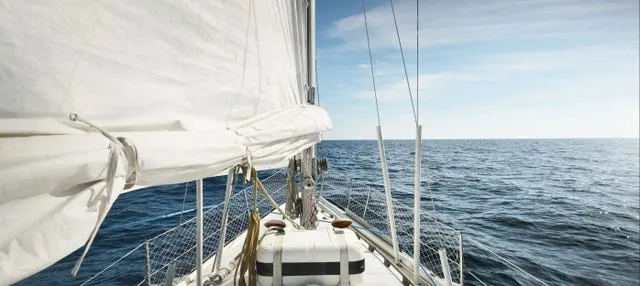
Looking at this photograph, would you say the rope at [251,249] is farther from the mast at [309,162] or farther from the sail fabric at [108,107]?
the mast at [309,162]

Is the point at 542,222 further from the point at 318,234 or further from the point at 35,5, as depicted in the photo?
the point at 35,5

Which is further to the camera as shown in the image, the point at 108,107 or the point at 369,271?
the point at 369,271

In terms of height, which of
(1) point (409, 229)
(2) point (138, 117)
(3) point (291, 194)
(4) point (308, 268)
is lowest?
(1) point (409, 229)

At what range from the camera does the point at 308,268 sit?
2.73m

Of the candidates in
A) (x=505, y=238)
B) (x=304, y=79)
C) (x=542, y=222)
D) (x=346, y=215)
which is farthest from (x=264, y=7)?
(x=542, y=222)

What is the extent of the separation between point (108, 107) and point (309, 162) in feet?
9.71

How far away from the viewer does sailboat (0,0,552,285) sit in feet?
2.89

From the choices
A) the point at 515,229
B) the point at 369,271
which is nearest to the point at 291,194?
the point at 369,271

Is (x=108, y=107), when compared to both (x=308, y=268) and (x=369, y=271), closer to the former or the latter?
(x=308, y=268)

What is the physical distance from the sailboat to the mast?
74cm

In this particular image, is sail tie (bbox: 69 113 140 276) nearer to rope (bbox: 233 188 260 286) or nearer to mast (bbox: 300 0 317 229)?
rope (bbox: 233 188 260 286)

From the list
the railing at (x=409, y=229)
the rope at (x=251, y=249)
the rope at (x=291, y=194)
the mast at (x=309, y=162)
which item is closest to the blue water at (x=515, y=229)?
the railing at (x=409, y=229)

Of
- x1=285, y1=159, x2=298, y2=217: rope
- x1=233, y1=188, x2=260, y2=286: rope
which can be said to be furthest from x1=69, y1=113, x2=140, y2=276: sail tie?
x1=285, y1=159, x2=298, y2=217: rope

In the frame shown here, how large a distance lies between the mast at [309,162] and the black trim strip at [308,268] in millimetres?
1042
